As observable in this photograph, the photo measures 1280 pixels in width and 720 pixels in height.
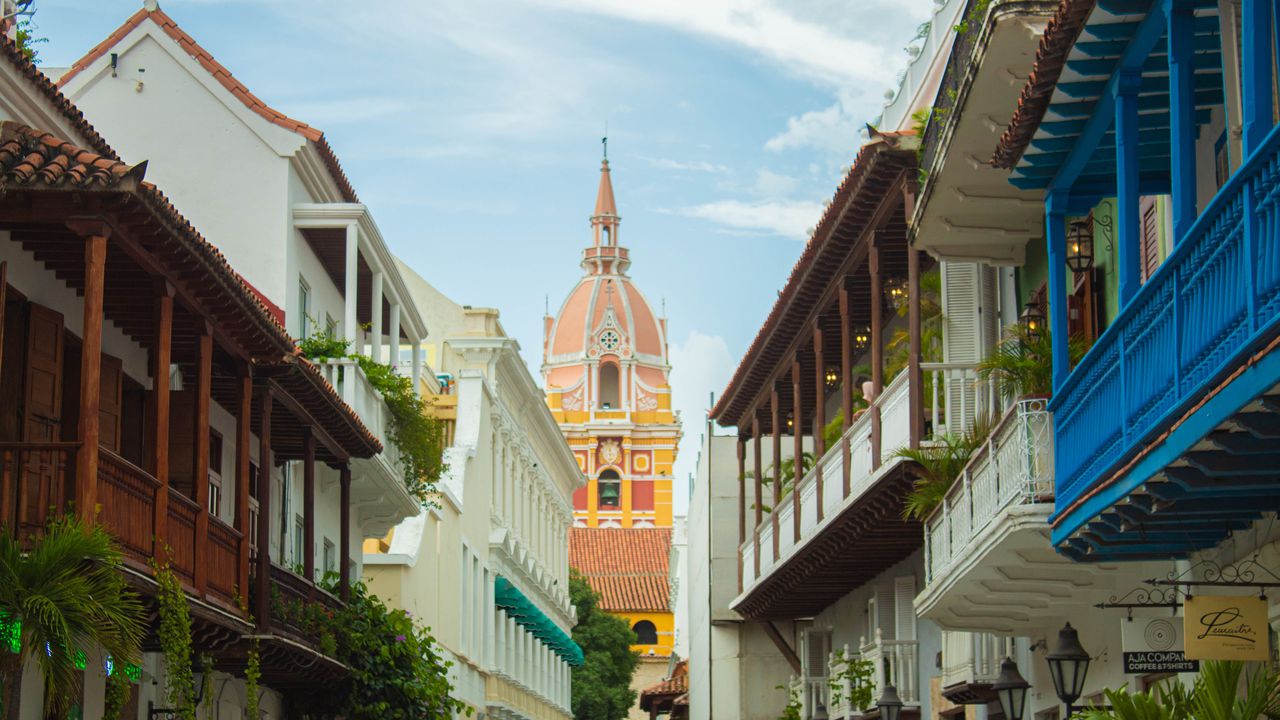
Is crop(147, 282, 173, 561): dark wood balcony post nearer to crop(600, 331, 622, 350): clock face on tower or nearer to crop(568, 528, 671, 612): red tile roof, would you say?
crop(568, 528, 671, 612): red tile roof

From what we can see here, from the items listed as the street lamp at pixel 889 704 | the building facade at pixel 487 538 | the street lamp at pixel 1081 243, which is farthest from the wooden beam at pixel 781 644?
the street lamp at pixel 1081 243

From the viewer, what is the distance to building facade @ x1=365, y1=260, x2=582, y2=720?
37469 millimetres

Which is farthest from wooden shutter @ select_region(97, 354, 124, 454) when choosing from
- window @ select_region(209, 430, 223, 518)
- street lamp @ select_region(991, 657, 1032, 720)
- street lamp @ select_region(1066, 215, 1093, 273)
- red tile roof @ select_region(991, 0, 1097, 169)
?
street lamp @ select_region(1066, 215, 1093, 273)

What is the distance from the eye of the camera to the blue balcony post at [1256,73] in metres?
8.86

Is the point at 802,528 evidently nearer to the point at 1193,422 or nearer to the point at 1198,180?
the point at 1198,180

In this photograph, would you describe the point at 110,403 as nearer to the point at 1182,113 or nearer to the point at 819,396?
the point at 1182,113

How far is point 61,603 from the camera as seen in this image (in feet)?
41.3

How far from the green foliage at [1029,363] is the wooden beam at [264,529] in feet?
22.2

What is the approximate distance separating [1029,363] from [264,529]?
305 inches

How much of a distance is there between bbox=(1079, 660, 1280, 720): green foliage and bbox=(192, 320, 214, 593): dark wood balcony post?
7909 millimetres

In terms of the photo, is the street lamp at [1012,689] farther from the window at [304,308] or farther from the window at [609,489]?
the window at [609,489]

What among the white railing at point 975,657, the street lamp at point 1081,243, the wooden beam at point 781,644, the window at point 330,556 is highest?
the street lamp at point 1081,243

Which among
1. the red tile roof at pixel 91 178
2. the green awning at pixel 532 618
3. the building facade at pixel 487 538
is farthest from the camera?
the green awning at pixel 532 618

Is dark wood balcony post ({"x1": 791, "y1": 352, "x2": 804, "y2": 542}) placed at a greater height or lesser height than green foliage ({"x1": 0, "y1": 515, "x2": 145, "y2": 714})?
greater
